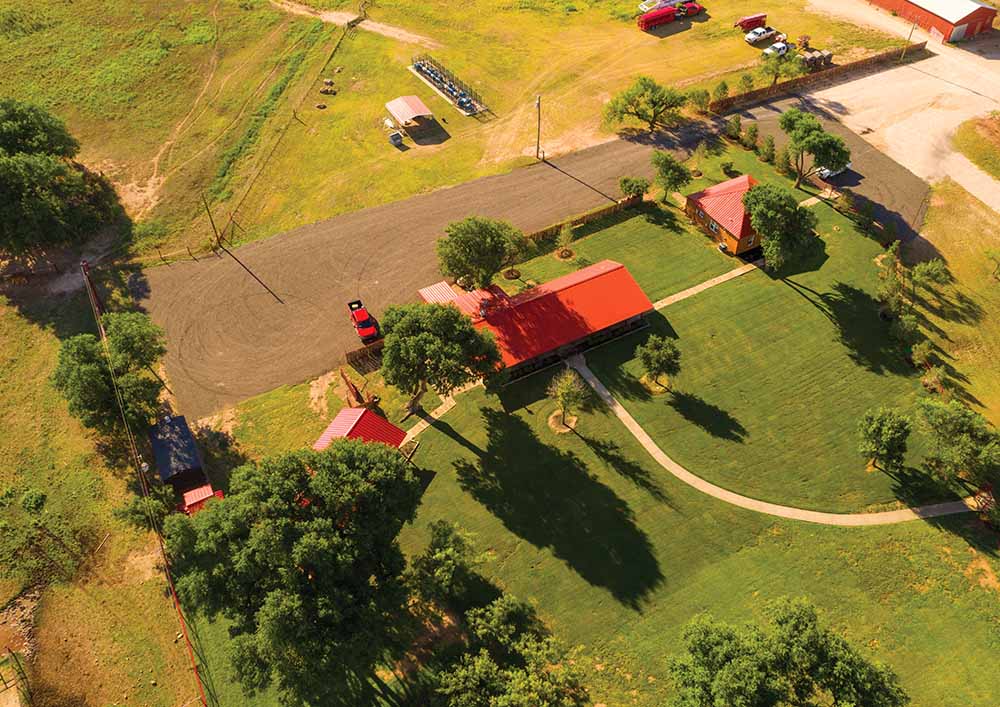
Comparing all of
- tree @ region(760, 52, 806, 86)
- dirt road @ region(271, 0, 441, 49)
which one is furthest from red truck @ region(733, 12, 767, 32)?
dirt road @ region(271, 0, 441, 49)

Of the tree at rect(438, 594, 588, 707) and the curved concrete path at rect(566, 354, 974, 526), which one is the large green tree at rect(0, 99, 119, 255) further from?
the curved concrete path at rect(566, 354, 974, 526)

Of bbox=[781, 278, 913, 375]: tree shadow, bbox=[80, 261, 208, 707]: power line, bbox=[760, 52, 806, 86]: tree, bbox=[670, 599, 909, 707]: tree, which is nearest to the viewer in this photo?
bbox=[670, 599, 909, 707]: tree

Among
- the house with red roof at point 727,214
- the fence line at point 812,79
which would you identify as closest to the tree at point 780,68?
the fence line at point 812,79

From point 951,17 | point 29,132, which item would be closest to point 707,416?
point 29,132

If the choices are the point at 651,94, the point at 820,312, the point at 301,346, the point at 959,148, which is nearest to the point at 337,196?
the point at 301,346

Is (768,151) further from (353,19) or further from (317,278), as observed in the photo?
(353,19)

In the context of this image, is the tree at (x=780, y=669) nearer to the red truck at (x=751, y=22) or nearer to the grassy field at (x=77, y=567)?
the grassy field at (x=77, y=567)
